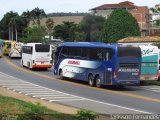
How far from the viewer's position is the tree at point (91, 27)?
363 ft

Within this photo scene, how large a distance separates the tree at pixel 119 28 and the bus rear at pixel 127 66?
53645 millimetres

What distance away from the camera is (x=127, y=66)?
31.2 meters

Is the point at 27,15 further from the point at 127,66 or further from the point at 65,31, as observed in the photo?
the point at 127,66

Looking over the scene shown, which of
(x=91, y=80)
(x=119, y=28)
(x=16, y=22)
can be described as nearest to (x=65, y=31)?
(x=16, y=22)

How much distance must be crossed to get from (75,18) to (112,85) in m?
124

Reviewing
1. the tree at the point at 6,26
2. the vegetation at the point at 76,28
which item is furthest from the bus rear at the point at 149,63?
the tree at the point at 6,26

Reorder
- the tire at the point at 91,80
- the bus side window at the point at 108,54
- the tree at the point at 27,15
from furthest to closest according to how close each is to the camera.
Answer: the tree at the point at 27,15 → the tire at the point at 91,80 → the bus side window at the point at 108,54

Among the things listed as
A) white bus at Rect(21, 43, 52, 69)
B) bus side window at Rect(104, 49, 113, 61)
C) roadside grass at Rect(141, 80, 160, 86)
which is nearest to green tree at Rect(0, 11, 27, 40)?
white bus at Rect(21, 43, 52, 69)

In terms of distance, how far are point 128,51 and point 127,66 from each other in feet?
3.18

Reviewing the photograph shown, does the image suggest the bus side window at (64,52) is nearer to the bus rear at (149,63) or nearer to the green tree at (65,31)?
the bus rear at (149,63)

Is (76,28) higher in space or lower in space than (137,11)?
lower

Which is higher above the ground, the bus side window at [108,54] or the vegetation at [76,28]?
the vegetation at [76,28]

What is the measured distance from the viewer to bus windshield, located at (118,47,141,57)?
3089 cm

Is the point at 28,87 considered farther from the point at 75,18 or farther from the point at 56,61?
the point at 75,18
